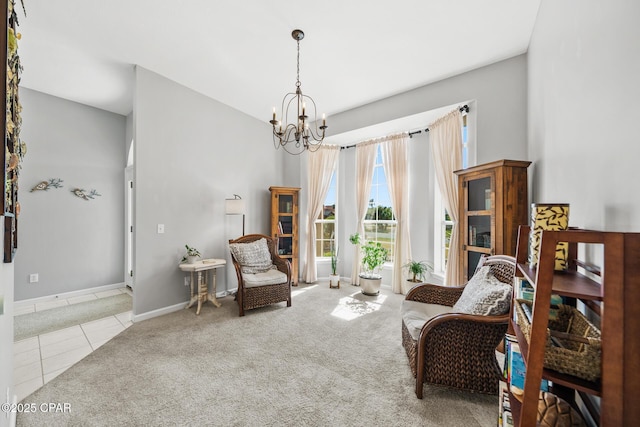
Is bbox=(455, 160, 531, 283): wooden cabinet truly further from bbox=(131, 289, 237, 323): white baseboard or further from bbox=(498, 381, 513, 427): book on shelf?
bbox=(131, 289, 237, 323): white baseboard

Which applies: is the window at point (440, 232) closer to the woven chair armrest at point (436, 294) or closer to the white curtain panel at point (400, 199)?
the white curtain panel at point (400, 199)

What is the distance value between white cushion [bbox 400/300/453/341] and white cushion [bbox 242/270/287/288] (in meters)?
1.72

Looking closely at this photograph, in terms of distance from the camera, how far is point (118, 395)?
6.09 ft

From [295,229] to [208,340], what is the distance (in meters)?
2.42

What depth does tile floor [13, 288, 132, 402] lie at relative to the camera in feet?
6.77

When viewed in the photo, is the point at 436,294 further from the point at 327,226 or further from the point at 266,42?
the point at 266,42

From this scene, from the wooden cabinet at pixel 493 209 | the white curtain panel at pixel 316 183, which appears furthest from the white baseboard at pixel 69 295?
the wooden cabinet at pixel 493 209

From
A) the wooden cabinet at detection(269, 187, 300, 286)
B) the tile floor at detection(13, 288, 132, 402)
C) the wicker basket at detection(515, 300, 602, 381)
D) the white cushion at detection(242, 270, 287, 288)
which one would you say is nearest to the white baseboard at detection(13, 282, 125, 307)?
the tile floor at detection(13, 288, 132, 402)

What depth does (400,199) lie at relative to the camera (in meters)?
4.24

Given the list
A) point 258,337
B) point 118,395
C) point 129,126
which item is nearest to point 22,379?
point 118,395

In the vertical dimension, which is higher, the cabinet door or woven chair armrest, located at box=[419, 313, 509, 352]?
the cabinet door

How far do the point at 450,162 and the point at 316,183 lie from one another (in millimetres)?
2311

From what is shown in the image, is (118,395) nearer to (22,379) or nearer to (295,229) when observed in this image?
(22,379)

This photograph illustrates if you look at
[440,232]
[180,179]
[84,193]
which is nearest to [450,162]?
[440,232]
